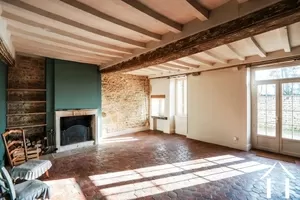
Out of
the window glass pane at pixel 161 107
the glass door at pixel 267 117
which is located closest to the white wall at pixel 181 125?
the window glass pane at pixel 161 107

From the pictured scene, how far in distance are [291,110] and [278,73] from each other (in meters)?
1.07

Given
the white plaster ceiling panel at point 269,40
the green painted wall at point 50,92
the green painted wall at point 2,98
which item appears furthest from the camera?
the green painted wall at point 50,92

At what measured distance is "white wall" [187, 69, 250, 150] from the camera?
534 centimetres

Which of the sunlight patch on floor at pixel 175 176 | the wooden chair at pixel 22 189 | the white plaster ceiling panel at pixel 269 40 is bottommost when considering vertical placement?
→ the sunlight patch on floor at pixel 175 176

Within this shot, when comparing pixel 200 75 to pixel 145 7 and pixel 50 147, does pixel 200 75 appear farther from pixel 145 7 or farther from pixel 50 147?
pixel 50 147

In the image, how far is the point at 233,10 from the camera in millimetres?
2248

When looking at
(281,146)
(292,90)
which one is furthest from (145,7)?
(281,146)

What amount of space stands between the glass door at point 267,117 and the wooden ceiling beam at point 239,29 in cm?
336

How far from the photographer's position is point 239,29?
2232mm

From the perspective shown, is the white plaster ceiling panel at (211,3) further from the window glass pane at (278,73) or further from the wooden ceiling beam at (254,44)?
the window glass pane at (278,73)

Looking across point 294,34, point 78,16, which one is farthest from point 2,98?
point 294,34

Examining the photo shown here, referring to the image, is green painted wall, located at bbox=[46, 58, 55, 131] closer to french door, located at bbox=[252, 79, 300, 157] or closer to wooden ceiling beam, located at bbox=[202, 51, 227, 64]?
wooden ceiling beam, located at bbox=[202, 51, 227, 64]

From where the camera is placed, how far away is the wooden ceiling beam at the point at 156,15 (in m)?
2.14

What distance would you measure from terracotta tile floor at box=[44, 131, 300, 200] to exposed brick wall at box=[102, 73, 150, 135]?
7.03 feet
